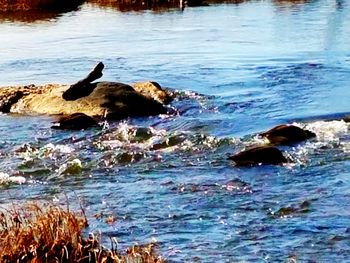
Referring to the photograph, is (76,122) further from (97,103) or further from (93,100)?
(93,100)

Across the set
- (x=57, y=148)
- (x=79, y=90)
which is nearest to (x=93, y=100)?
(x=79, y=90)

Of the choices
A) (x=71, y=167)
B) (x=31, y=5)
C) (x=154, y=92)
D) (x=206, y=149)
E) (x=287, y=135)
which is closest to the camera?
(x=71, y=167)

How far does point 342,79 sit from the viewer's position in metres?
17.7

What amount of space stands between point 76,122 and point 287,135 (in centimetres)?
397

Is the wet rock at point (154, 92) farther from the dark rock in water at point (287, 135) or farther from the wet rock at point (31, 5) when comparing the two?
the wet rock at point (31, 5)

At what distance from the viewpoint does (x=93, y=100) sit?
15172 mm

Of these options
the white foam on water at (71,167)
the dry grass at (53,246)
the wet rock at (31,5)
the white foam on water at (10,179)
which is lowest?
the wet rock at (31,5)

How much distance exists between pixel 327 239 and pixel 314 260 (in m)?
0.54

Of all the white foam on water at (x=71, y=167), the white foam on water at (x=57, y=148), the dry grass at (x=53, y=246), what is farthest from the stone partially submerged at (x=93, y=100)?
the dry grass at (x=53, y=246)

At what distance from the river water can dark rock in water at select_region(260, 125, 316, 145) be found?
0.23 m

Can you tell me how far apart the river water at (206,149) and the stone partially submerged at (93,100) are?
0.48 meters

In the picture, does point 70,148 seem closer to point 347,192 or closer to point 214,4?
point 347,192

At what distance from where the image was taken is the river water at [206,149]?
8117mm

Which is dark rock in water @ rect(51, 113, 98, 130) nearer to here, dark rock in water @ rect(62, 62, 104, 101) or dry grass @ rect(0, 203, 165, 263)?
dark rock in water @ rect(62, 62, 104, 101)
